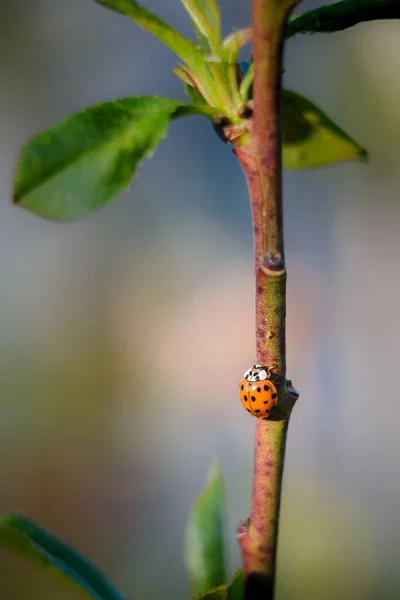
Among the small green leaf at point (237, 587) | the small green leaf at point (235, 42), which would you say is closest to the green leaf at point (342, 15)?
the small green leaf at point (235, 42)

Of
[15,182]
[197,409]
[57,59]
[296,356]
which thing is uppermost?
[57,59]

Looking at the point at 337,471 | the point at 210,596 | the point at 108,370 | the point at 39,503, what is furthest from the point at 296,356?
the point at 210,596

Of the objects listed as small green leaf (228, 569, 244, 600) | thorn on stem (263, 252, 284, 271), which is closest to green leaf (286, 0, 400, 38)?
thorn on stem (263, 252, 284, 271)

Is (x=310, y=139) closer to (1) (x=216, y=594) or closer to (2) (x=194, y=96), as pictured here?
(2) (x=194, y=96)

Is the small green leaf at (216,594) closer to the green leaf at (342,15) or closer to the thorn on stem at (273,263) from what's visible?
the thorn on stem at (273,263)

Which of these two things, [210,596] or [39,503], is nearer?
[210,596]

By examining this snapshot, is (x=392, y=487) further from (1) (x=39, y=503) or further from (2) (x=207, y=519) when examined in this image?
(2) (x=207, y=519)

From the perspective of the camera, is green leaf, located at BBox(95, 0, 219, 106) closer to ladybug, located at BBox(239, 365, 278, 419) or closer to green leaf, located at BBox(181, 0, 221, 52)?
green leaf, located at BBox(181, 0, 221, 52)
